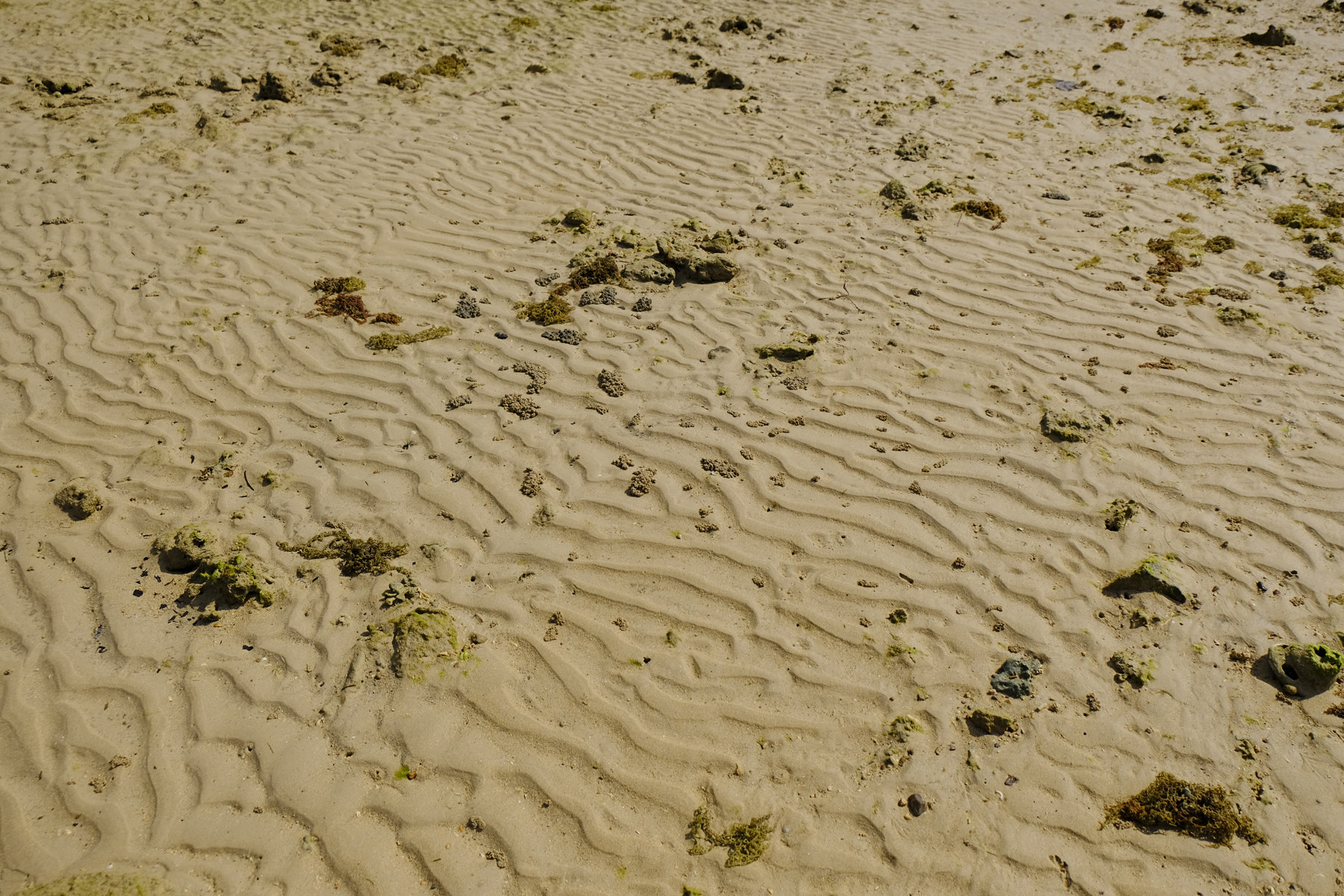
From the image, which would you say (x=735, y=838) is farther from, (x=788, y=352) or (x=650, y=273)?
(x=650, y=273)

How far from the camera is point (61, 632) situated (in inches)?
148

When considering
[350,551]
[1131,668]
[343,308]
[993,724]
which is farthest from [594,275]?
[1131,668]

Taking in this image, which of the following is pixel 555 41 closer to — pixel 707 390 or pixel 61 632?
pixel 707 390

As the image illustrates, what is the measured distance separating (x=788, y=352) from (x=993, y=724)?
10.0 ft

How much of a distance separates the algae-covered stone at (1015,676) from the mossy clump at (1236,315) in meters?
4.12

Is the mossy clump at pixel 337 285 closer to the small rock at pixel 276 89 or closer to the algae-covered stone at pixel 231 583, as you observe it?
the algae-covered stone at pixel 231 583

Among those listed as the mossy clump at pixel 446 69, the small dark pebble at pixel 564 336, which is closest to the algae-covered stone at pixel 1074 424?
the small dark pebble at pixel 564 336

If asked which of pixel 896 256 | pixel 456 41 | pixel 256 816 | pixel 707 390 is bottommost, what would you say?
pixel 256 816

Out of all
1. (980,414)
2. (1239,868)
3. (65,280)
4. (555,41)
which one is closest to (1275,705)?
(1239,868)

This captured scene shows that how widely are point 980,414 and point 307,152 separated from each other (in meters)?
8.14

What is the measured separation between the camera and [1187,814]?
316 centimetres

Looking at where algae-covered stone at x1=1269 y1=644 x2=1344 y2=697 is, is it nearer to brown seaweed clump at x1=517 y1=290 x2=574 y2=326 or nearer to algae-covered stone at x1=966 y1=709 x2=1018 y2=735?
algae-covered stone at x1=966 y1=709 x2=1018 y2=735

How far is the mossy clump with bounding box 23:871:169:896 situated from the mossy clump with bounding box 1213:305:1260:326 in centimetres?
783

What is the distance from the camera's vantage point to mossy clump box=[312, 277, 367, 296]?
20.7 feet
